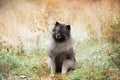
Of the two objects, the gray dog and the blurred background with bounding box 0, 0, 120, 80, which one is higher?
the blurred background with bounding box 0, 0, 120, 80

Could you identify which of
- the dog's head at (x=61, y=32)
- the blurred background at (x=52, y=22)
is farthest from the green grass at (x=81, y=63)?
the dog's head at (x=61, y=32)

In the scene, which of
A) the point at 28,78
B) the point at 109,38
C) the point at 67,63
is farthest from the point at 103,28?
the point at 28,78

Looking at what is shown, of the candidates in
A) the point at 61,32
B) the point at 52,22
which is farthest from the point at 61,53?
A: the point at 52,22

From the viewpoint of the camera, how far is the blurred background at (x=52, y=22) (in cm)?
709

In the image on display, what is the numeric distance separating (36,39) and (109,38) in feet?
2.92

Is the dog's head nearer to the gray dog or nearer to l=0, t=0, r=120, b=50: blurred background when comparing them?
the gray dog

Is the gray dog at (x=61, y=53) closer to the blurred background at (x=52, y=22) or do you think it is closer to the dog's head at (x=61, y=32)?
the dog's head at (x=61, y=32)

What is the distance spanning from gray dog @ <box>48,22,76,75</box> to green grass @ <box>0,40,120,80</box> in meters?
0.08

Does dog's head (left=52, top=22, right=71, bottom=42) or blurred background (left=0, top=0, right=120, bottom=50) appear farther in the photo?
blurred background (left=0, top=0, right=120, bottom=50)

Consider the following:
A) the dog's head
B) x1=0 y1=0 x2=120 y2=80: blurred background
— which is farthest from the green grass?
the dog's head

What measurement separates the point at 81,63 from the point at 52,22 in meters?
0.61

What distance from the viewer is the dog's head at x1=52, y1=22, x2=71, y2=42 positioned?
684cm

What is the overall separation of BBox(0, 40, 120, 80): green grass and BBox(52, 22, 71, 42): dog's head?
23 cm

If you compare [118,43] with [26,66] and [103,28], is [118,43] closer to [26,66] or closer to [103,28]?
[103,28]
